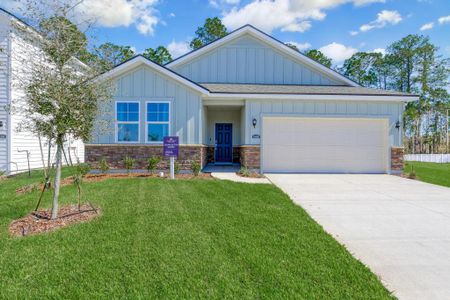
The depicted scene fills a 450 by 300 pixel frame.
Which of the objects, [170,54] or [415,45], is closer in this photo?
[170,54]

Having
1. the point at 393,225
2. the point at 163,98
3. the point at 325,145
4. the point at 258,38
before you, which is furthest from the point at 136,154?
the point at 393,225

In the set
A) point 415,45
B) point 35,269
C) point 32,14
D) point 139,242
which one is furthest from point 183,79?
point 415,45

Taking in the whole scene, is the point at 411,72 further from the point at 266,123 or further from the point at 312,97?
the point at 266,123

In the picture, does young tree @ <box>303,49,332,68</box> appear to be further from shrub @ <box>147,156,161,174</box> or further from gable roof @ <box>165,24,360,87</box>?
shrub @ <box>147,156,161,174</box>

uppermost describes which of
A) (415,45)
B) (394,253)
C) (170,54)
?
(415,45)

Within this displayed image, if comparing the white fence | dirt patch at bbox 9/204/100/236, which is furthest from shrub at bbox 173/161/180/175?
the white fence

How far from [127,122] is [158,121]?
1.28 metres

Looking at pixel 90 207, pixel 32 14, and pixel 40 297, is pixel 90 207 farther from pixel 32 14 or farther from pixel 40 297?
pixel 32 14

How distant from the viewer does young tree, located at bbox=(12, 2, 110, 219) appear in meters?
4.47

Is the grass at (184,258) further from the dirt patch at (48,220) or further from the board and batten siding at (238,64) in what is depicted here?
the board and batten siding at (238,64)

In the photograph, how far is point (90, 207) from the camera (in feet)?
18.4

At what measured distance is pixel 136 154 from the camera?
1100 cm

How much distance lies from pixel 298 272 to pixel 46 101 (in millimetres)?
4794

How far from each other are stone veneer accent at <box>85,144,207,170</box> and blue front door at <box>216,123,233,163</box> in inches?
159
